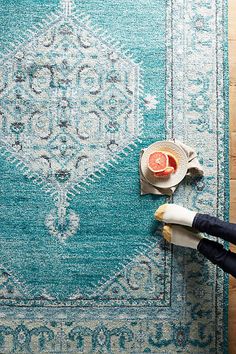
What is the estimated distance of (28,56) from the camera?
6.62ft

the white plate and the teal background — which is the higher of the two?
the white plate

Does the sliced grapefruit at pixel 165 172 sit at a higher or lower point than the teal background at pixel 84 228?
higher

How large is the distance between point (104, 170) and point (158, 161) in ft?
0.69

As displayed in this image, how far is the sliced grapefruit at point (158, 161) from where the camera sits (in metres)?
1.92

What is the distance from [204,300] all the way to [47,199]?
697mm

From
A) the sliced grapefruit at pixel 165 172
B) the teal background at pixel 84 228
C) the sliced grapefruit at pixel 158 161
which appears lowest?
the teal background at pixel 84 228

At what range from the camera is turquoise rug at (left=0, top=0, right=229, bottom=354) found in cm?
195

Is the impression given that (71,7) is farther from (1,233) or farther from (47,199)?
(1,233)

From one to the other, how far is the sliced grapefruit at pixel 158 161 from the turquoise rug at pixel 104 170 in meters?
0.08

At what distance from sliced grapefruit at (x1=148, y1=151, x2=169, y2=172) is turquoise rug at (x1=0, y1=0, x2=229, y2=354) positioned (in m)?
0.08

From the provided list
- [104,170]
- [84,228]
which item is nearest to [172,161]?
[104,170]

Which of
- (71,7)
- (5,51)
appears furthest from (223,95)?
(5,51)

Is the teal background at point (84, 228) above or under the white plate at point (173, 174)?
under

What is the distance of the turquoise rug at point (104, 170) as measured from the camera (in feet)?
6.39
